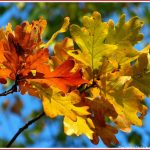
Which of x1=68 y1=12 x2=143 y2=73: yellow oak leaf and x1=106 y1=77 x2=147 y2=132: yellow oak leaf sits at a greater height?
x1=68 y1=12 x2=143 y2=73: yellow oak leaf

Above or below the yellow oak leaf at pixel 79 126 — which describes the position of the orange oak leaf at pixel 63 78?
above

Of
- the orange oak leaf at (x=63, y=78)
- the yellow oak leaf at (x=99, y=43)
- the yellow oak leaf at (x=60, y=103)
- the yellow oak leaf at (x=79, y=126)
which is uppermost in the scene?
the yellow oak leaf at (x=99, y=43)

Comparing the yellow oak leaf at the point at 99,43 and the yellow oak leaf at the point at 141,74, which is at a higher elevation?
the yellow oak leaf at the point at 99,43

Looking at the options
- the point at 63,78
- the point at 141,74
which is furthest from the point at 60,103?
the point at 141,74

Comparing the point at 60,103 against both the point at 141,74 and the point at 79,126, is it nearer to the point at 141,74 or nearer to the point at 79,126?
the point at 79,126

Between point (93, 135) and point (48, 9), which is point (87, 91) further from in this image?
point (48, 9)

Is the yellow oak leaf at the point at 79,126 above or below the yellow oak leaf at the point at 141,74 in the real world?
below

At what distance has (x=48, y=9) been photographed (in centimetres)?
339

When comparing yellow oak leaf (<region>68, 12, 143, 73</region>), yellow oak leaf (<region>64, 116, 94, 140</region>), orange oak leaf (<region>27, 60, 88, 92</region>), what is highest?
yellow oak leaf (<region>68, 12, 143, 73</region>)

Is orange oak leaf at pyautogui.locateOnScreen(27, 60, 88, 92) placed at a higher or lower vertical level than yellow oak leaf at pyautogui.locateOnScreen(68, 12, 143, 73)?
lower

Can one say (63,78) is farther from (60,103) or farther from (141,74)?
(141,74)

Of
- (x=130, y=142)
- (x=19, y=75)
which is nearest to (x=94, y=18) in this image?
(x=19, y=75)

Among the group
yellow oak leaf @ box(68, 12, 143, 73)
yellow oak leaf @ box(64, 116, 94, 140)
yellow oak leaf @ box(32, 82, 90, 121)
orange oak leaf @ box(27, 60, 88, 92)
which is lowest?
yellow oak leaf @ box(64, 116, 94, 140)

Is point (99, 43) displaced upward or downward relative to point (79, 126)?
upward
